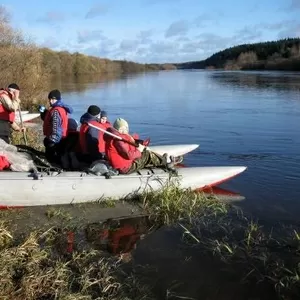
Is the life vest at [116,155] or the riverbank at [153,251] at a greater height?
→ the life vest at [116,155]

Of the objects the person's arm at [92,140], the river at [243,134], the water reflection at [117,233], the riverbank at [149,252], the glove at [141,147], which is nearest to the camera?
the riverbank at [149,252]

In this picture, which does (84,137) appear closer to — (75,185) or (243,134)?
(75,185)

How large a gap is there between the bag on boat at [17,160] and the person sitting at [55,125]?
0.54 m

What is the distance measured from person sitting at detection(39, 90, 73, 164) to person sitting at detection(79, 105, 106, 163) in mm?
394

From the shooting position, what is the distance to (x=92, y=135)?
7.36 metres

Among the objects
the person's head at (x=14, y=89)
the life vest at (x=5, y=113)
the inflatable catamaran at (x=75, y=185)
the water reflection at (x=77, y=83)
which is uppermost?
the person's head at (x=14, y=89)

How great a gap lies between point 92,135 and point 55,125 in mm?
737

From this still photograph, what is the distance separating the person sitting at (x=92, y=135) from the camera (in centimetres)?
732

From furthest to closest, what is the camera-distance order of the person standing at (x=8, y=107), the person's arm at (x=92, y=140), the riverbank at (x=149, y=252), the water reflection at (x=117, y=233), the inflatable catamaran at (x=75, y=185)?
the person standing at (x=8, y=107) < the person's arm at (x=92, y=140) < the inflatable catamaran at (x=75, y=185) < the water reflection at (x=117, y=233) < the riverbank at (x=149, y=252)

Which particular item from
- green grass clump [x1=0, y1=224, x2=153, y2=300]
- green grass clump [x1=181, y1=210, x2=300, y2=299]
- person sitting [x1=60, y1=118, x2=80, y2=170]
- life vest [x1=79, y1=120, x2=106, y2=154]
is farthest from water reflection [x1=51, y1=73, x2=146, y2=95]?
green grass clump [x1=0, y1=224, x2=153, y2=300]

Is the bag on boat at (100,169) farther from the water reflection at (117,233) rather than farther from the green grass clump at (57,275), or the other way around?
the green grass clump at (57,275)

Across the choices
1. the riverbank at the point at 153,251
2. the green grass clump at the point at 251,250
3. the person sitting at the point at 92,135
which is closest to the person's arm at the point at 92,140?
the person sitting at the point at 92,135

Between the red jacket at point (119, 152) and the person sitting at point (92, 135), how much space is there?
6.2 inches

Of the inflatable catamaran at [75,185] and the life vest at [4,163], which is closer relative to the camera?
the inflatable catamaran at [75,185]
